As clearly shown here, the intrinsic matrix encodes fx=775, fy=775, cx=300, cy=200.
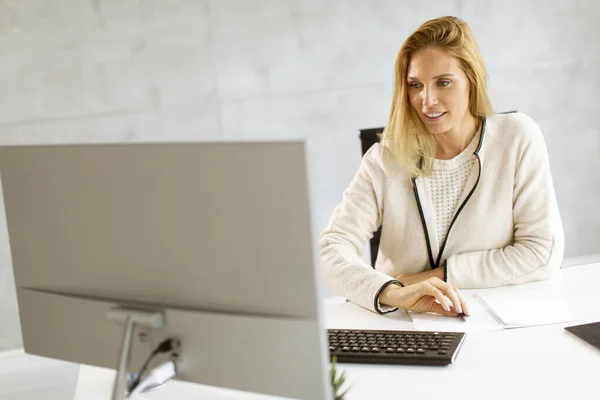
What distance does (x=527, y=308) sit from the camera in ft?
5.79

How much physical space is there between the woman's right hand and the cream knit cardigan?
16 cm

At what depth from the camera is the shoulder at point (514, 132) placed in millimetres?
2117

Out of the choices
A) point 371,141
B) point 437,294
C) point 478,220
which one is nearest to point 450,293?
point 437,294

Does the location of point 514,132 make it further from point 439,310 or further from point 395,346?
point 395,346

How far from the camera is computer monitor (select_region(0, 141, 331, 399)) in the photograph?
1037 mm

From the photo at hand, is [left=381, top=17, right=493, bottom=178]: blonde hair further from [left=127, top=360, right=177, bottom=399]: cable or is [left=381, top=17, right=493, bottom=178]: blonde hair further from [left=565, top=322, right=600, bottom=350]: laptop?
[left=127, top=360, right=177, bottom=399]: cable

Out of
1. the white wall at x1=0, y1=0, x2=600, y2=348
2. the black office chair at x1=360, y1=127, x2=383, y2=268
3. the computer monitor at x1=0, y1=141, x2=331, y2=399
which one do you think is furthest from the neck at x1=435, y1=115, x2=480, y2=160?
the white wall at x1=0, y1=0, x2=600, y2=348

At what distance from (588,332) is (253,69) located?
90.8 inches

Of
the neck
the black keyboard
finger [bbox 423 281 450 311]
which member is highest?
the neck

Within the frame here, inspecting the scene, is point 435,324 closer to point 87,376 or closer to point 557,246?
point 557,246

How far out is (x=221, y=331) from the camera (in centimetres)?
112

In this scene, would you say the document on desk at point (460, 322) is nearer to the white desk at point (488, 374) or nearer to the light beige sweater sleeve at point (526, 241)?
the white desk at point (488, 374)

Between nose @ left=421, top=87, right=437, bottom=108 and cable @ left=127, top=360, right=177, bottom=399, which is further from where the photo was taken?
nose @ left=421, top=87, right=437, bottom=108

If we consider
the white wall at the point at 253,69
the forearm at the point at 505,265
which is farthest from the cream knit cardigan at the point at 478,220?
the white wall at the point at 253,69
